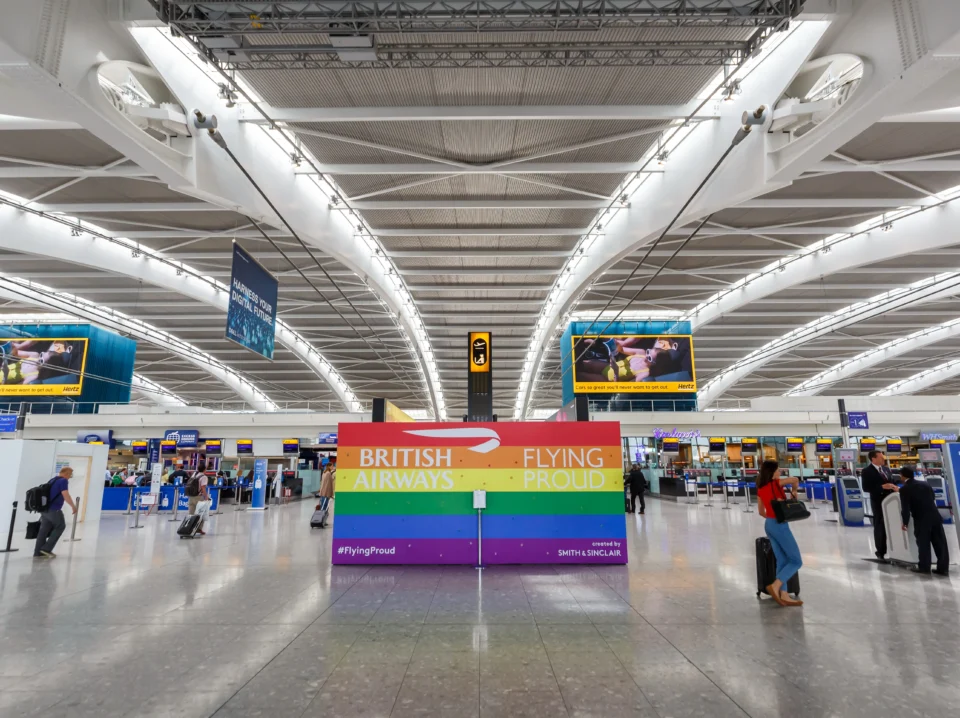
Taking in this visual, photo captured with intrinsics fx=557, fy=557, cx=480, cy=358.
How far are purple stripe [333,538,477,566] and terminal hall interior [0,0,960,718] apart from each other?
5 cm

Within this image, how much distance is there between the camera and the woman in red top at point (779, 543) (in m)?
6.06

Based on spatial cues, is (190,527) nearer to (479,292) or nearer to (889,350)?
(479,292)

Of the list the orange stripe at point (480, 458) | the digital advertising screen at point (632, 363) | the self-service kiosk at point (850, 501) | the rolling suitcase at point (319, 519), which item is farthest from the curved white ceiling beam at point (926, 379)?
the rolling suitcase at point (319, 519)

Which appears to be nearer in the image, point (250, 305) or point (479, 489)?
point (479, 489)

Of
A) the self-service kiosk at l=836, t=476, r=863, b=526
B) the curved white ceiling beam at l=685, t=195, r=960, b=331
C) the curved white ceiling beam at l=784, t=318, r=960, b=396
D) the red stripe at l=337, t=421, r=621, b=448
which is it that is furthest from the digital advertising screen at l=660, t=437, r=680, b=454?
the red stripe at l=337, t=421, r=621, b=448

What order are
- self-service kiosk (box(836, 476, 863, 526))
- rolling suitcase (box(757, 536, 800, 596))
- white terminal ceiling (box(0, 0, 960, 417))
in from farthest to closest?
self-service kiosk (box(836, 476, 863, 526))
white terminal ceiling (box(0, 0, 960, 417))
rolling suitcase (box(757, 536, 800, 596))

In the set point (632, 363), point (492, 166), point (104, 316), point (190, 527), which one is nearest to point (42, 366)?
point (104, 316)

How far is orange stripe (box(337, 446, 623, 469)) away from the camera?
9023mm

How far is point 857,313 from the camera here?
26.0 m

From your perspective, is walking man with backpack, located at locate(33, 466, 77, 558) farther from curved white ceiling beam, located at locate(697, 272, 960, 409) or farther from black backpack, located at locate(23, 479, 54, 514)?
curved white ceiling beam, located at locate(697, 272, 960, 409)

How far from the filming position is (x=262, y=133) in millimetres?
12672

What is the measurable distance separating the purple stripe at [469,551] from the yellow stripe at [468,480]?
0.80 m

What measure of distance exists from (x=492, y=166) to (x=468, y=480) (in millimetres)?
8051

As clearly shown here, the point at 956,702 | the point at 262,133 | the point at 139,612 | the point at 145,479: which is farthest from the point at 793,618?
the point at 145,479
